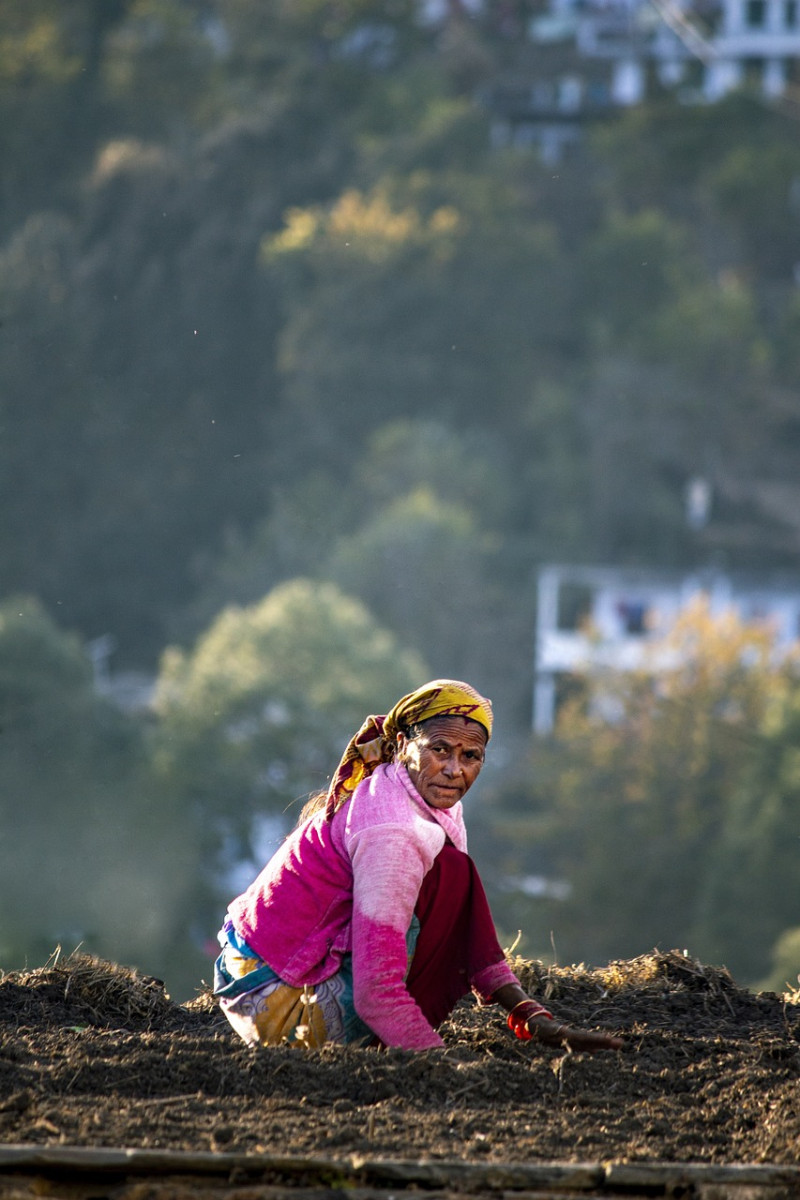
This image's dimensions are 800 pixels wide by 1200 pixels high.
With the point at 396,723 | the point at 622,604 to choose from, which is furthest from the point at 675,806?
the point at 396,723

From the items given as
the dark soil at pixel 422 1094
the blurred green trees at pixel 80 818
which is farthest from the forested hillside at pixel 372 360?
the dark soil at pixel 422 1094

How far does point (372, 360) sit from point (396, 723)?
49212 mm

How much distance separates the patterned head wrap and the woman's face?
0.02m

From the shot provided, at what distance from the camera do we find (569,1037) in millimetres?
3490

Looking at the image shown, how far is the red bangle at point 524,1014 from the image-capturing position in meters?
3.53

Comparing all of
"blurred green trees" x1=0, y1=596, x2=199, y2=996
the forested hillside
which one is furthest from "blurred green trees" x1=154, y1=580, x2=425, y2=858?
"blurred green trees" x1=0, y1=596, x2=199, y2=996

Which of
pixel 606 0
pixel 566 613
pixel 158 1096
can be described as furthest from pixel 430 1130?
pixel 606 0

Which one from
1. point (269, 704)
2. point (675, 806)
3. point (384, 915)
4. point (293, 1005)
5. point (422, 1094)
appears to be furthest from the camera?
point (675, 806)

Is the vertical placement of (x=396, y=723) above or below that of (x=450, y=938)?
above

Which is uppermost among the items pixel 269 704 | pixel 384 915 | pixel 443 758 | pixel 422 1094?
pixel 269 704

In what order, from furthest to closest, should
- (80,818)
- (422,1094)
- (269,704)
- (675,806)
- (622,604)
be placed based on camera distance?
(622,604) < (675,806) < (269,704) < (80,818) < (422,1094)

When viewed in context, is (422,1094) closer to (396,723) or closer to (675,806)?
(396,723)

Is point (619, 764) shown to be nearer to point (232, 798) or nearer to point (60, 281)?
point (232, 798)

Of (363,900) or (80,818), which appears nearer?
(363,900)
